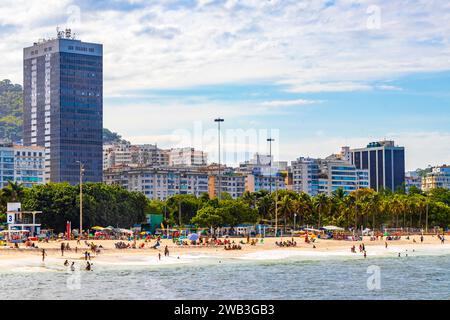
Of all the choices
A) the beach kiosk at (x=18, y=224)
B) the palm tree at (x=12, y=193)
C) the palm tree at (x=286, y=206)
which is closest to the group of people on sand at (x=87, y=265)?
the beach kiosk at (x=18, y=224)

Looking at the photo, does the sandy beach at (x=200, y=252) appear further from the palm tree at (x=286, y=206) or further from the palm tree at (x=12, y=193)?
the palm tree at (x=12, y=193)

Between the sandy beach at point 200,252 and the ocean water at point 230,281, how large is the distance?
8.67 ft

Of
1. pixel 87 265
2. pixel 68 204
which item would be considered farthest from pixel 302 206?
pixel 87 265

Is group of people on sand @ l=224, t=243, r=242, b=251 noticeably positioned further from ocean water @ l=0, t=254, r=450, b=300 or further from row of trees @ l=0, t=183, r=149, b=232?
row of trees @ l=0, t=183, r=149, b=232

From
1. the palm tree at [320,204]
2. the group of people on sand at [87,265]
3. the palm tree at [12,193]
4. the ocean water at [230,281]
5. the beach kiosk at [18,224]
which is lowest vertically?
the ocean water at [230,281]

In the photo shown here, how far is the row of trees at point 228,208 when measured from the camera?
127938mm

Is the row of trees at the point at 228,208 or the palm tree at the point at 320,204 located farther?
the palm tree at the point at 320,204

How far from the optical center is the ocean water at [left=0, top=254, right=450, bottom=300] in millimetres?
56750

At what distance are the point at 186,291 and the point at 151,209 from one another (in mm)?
113349

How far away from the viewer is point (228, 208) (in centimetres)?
13912

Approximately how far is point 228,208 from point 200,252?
144ft
